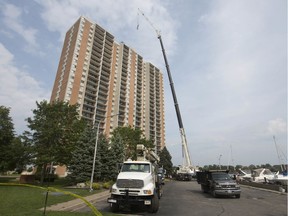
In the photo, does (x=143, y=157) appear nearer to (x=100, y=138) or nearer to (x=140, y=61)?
(x=100, y=138)

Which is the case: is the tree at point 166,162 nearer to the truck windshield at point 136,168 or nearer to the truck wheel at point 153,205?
the truck windshield at point 136,168

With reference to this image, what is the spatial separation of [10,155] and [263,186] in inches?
1212

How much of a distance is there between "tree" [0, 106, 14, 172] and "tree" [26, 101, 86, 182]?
2206 mm

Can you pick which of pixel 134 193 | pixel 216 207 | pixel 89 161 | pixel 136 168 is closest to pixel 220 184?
pixel 216 207

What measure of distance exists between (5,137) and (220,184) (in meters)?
26.5

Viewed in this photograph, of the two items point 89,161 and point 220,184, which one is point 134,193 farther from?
point 89,161

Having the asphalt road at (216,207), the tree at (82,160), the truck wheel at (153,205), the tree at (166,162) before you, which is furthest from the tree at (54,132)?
the tree at (166,162)

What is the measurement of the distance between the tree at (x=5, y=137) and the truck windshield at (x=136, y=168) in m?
21.2

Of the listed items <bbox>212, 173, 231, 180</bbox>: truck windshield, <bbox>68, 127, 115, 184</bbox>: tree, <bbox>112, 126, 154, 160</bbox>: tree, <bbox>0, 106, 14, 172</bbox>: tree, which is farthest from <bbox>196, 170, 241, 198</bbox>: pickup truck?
<bbox>112, 126, 154, 160</bbox>: tree

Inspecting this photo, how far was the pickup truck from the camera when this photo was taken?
17.0 meters

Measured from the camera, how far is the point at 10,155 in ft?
89.6

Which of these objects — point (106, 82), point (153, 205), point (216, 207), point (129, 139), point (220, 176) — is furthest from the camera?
point (106, 82)

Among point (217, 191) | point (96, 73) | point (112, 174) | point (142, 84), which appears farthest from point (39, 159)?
point (142, 84)

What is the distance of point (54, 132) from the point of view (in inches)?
1157
